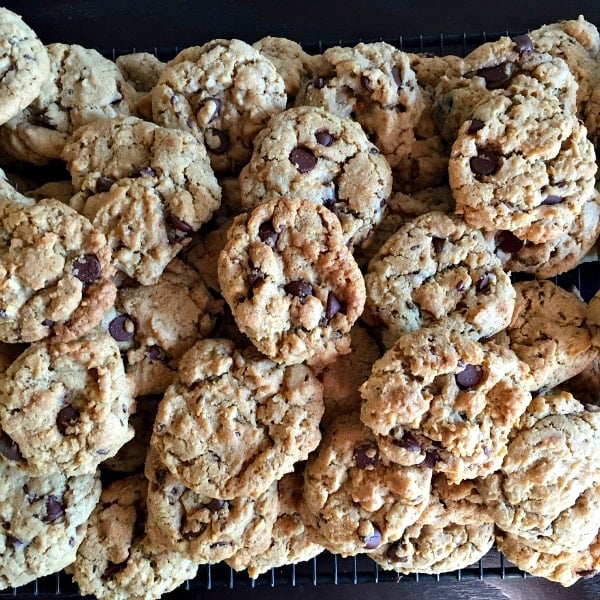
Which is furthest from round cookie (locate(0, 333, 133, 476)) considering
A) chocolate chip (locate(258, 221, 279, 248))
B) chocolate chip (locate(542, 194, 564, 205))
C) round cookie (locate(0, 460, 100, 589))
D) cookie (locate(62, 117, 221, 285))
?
chocolate chip (locate(542, 194, 564, 205))

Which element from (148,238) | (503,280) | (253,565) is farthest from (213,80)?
(253,565)

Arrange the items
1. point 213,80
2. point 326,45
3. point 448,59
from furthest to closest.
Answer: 1. point 326,45
2. point 448,59
3. point 213,80

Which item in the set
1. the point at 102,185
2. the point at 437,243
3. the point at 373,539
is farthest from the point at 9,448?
the point at 437,243

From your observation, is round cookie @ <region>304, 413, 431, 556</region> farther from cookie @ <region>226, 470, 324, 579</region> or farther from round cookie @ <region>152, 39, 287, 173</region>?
round cookie @ <region>152, 39, 287, 173</region>

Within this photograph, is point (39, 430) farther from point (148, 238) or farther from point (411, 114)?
point (411, 114)

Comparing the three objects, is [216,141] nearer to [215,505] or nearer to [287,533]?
[215,505]
